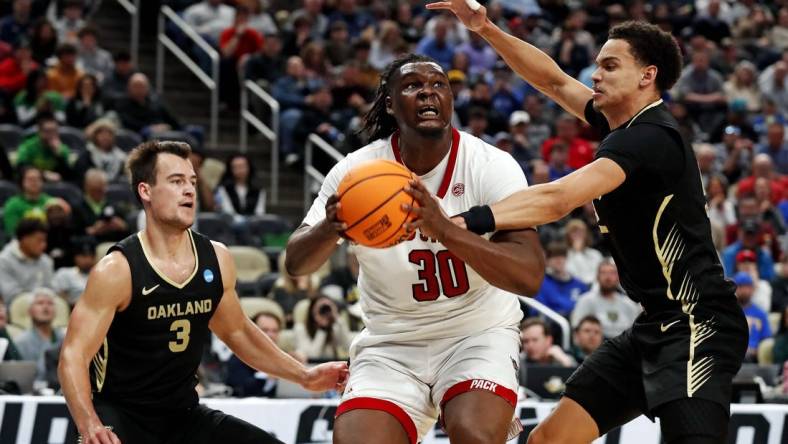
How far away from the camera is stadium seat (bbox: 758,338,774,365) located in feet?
39.2

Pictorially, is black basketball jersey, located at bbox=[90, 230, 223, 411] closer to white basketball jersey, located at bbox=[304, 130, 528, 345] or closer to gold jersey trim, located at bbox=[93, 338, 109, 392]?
gold jersey trim, located at bbox=[93, 338, 109, 392]

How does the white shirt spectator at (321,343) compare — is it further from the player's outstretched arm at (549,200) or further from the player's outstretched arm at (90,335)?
the player's outstretched arm at (549,200)

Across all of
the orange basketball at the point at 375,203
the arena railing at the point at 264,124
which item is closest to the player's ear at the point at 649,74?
the orange basketball at the point at 375,203

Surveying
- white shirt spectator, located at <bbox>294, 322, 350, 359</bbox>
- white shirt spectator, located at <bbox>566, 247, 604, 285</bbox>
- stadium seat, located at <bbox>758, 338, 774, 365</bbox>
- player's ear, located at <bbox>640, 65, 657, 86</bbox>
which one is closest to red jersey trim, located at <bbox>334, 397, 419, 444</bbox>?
player's ear, located at <bbox>640, 65, 657, 86</bbox>

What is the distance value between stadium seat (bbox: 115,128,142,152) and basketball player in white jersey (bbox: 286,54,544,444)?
29.5 feet

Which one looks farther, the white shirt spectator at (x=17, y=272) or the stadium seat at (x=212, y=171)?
the stadium seat at (x=212, y=171)

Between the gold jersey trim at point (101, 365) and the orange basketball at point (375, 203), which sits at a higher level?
the orange basketball at point (375, 203)

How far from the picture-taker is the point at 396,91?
5.73 m

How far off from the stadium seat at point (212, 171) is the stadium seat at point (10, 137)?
204cm

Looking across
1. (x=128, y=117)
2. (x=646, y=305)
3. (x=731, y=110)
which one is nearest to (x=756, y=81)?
(x=731, y=110)

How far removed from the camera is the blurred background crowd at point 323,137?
39.4 ft

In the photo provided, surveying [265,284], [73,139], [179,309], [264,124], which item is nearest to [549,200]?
[179,309]

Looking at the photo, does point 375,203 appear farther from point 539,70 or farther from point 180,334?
point 539,70

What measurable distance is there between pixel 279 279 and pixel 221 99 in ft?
16.3
